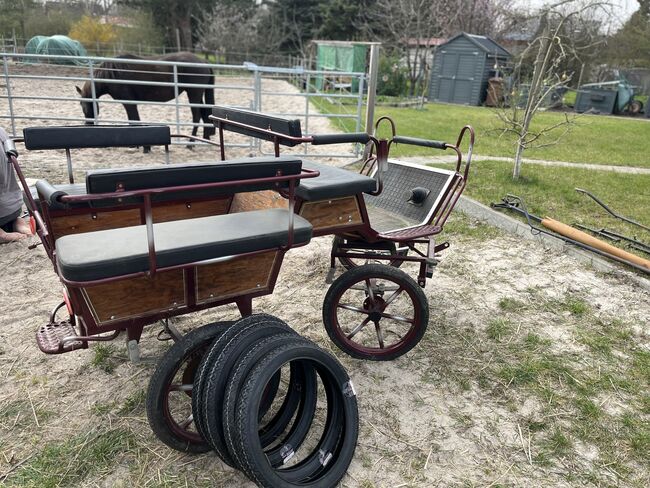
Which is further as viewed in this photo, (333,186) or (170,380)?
(333,186)

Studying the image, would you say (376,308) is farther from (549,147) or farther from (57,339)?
(549,147)

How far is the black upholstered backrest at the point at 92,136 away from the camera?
8.79 feet

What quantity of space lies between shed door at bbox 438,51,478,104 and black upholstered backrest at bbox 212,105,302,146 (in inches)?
749

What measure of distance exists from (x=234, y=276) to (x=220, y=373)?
0.46m

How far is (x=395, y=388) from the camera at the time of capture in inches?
112

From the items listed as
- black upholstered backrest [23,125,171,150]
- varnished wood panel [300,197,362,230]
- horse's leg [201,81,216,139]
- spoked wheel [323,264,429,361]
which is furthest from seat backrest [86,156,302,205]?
horse's leg [201,81,216,139]

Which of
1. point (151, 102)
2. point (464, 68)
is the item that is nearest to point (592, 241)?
point (151, 102)

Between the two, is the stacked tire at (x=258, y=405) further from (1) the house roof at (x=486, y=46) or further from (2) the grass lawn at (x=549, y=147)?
(1) the house roof at (x=486, y=46)

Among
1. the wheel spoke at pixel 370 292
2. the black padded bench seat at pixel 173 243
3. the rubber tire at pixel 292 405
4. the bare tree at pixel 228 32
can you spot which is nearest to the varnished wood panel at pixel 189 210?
the black padded bench seat at pixel 173 243

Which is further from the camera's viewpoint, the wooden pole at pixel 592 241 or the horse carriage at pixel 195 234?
the wooden pole at pixel 592 241

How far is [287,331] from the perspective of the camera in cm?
228

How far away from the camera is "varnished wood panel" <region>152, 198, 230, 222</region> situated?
110 inches

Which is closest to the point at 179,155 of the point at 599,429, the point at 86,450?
the point at 86,450

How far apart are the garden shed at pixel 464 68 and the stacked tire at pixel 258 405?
1991 cm
